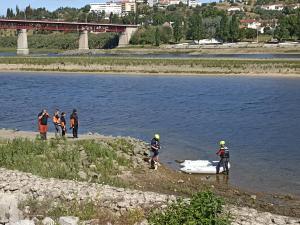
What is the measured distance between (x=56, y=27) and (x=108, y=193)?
541 feet

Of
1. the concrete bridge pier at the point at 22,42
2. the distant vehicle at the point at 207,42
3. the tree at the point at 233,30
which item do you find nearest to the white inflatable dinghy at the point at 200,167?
the concrete bridge pier at the point at 22,42

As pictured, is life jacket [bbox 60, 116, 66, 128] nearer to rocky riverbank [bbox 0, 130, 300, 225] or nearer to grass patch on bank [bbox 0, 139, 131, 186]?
grass patch on bank [bbox 0, 139, 131, 186]

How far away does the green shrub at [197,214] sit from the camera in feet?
43.6

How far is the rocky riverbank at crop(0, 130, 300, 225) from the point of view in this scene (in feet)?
50.5

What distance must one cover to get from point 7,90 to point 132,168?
155 ft

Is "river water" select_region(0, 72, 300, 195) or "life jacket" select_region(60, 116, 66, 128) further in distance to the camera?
"life jacket" select_region(60, 116, 66, 128)

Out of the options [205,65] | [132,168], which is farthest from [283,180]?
[205,65]

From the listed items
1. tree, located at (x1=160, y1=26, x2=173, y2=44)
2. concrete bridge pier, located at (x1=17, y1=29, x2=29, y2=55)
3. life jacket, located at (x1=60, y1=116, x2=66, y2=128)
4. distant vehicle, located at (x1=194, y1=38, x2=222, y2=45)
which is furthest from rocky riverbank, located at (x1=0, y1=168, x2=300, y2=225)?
tree, located at (x1=160, y1=26, x2=173, y2=44)

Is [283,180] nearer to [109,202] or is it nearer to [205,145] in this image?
[205,145]

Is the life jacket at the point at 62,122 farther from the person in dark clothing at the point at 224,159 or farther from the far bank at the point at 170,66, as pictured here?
the far bank at the point at 170,66

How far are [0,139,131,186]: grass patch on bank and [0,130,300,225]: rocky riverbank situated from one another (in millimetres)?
47

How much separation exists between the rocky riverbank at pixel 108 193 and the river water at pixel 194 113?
2.08 meters

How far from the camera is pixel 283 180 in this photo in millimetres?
23891

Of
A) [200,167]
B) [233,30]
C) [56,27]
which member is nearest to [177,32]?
[233,30]
